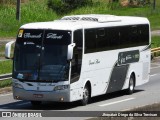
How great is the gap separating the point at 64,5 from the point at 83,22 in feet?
148

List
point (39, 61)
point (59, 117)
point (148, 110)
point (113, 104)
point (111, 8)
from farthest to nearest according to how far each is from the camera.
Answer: point (111, 8) < point (113, 104) < point (39, 61) < point (59, 117) < point (148, 110)

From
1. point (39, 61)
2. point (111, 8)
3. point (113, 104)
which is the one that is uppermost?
point (39, 61)

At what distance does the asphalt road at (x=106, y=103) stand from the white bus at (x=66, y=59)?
1.26 feet

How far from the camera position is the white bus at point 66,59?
21.4 metres

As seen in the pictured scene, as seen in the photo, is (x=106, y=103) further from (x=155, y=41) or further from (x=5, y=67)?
(x=155, y=41)

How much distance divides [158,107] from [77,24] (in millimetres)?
6713

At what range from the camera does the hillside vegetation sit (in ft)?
171

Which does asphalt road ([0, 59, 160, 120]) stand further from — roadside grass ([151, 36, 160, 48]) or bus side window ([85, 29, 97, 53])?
roadside grass ([151, 36, 160, 48])

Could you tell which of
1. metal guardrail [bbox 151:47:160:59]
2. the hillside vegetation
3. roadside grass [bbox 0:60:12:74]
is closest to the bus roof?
roadside grass [bbox 0:60:12:74]

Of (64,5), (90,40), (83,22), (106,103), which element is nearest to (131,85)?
(106,103)

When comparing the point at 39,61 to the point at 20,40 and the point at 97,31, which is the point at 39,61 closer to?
the point at 20,40

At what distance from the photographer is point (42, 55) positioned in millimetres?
21500

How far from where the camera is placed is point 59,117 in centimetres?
1953

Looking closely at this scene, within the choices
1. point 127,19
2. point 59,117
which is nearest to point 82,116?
point 59,117
